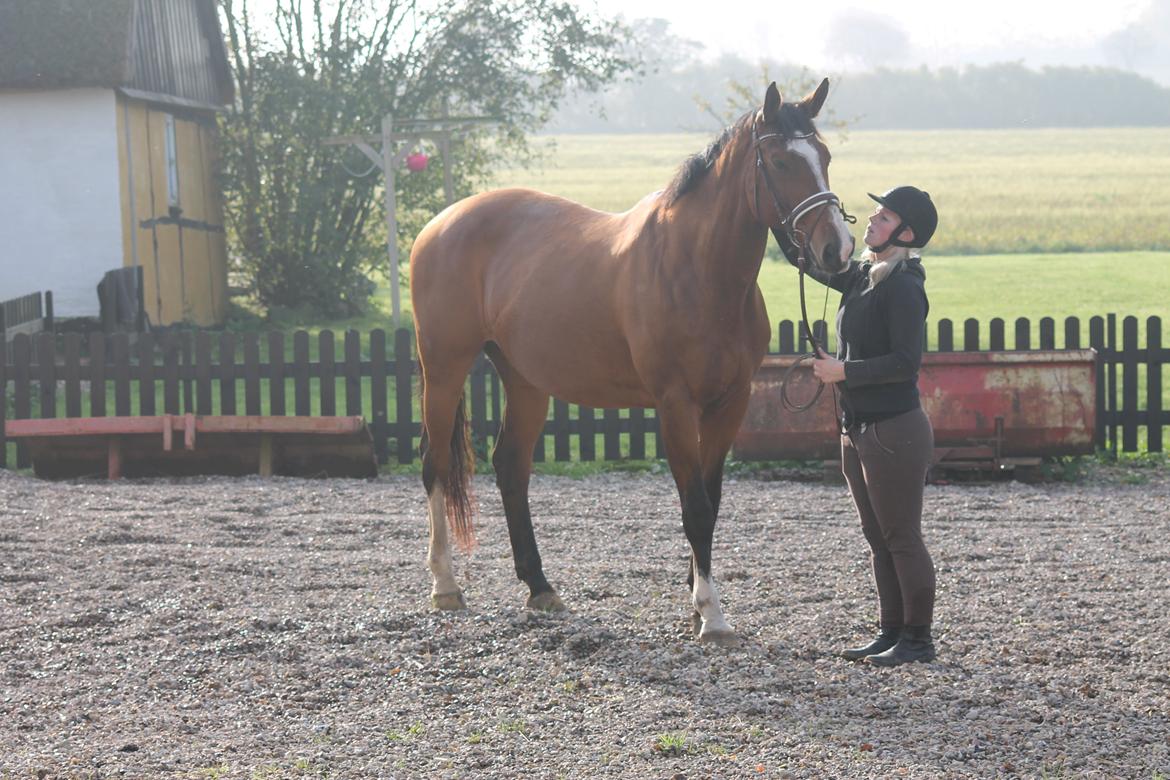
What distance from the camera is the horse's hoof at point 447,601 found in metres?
6.49

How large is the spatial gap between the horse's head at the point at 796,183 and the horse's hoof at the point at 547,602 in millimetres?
2015

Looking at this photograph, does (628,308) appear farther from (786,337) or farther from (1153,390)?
(1153,390)

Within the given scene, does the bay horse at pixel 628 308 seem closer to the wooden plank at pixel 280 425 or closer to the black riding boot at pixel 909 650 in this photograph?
the black riding boot at pixel 909 650

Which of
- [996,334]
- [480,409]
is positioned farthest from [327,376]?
[996,334]

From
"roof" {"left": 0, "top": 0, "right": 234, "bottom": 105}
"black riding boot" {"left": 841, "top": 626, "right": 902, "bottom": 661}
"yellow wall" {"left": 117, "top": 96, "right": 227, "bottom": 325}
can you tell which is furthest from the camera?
"yellow wall" {"left": 117, "top": 96, "right": 227, "bottom": 325}

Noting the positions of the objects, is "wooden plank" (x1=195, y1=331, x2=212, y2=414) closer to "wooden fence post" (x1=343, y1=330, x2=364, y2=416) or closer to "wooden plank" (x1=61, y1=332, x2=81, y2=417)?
"wooden plank" (x1=61, y1=332, x2=81, y2=417)

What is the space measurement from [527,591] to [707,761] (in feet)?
8.64

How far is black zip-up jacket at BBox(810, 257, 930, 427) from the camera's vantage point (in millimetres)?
5137

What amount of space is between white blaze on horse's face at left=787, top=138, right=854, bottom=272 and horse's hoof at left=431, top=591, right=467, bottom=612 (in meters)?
2.51

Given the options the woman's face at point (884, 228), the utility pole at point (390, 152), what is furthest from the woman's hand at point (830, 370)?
the utility pole at point (390, 152)

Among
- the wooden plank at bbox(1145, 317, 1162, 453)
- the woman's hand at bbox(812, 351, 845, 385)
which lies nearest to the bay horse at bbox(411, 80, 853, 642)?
the woman's hand at bbox(812, 351, 845, 385)

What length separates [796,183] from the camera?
17.3 feet

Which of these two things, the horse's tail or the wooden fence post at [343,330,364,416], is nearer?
the horse's tail

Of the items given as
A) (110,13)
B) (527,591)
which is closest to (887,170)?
(110,13)
